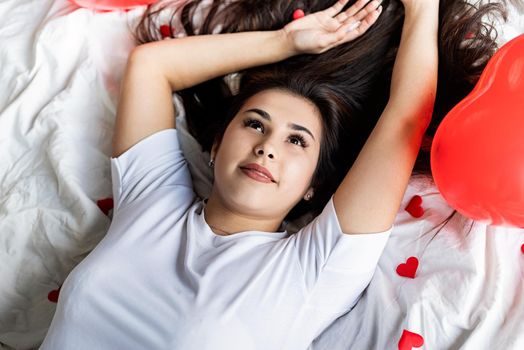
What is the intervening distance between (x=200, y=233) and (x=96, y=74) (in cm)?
62

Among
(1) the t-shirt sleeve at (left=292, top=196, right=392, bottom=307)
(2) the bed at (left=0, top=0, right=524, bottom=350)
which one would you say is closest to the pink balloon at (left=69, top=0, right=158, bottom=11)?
(2) the bed at (left=0, top=0, right=524, bottom=350)

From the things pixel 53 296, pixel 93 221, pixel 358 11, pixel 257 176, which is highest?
pixel 358 11

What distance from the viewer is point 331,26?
5.38 feet

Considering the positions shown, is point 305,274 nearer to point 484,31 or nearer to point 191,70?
point 191,70

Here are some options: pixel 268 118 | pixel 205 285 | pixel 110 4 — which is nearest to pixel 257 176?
pixel 268 118

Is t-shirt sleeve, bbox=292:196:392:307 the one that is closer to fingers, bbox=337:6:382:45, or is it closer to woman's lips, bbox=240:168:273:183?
woman's lips, bbox=240:168:273:183

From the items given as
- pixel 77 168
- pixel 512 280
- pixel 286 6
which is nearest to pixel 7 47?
pixel 77 168

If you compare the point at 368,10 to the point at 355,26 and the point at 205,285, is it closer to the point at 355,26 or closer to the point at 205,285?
the point at 355,26

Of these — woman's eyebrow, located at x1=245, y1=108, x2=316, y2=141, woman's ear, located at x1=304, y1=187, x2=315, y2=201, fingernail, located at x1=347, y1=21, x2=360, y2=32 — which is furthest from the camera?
fingernail, located at x1=347, y1=21, x2=360, y2=32

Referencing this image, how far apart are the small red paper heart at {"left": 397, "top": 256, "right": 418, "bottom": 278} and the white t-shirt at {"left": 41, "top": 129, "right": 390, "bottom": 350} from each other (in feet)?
0.31

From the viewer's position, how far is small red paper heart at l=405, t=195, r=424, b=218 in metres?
1.52

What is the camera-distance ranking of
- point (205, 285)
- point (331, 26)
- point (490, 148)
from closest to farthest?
1. point (490, 148)
2. point (205, 285)
3. point (331, 26)

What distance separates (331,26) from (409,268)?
653mm

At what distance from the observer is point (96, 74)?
1761 mm
